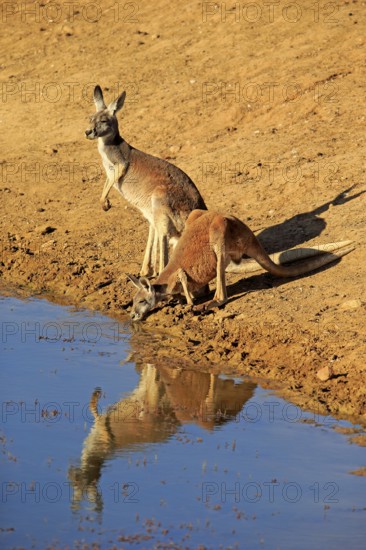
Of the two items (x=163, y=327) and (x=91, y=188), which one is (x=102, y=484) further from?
(x=91, y=188)

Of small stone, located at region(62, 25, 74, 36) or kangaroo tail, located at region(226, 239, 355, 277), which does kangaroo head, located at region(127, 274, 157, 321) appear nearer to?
kangaroo tail, located at region(226, 239, 355, 277)

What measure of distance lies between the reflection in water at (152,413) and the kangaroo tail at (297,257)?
6.71ft

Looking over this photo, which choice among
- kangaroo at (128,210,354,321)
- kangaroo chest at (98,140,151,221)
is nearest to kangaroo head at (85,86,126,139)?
kangaroo chest at (98,140,151,221)

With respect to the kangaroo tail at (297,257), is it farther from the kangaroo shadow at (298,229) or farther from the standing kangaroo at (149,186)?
the standing kangaroo at (149,186)

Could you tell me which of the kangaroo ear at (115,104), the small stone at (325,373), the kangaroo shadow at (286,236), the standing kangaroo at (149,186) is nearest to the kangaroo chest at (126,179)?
the standing kangaroo at (149,186)

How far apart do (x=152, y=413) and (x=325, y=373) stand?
164 centimetres

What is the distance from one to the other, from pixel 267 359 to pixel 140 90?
28.5 feet

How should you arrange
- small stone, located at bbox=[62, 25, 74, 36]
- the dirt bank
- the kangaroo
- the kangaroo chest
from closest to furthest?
the dirt bank → the kangaroo → the kangaroo chest → small stone, located at bbox=[62, 25, 74, 36]

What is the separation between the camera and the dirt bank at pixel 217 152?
11211 millimetres

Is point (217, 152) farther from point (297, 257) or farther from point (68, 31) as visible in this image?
point (68, 31)

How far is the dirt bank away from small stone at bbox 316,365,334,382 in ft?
0.19

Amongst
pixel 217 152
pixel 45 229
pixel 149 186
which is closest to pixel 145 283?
pixel 149 186

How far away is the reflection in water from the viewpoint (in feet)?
26.2

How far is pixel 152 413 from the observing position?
9281 mm
